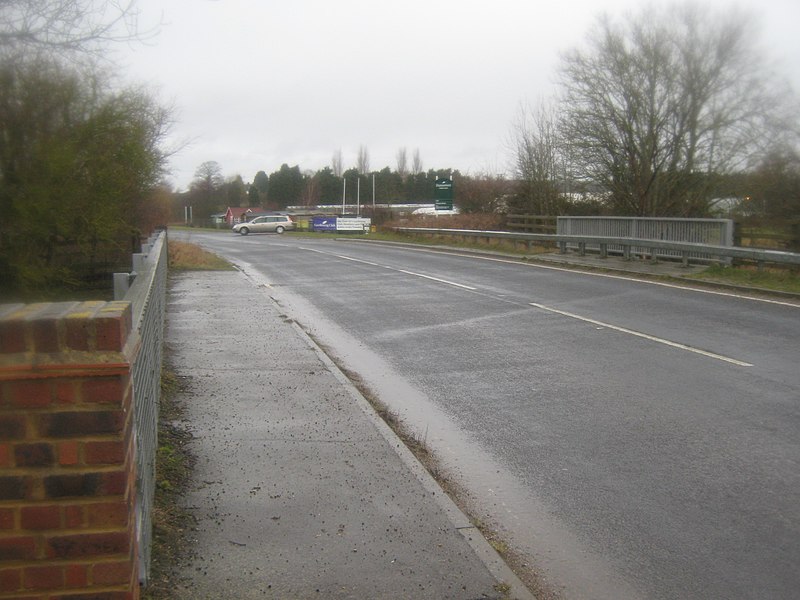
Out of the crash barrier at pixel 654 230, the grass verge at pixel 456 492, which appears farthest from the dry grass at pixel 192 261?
the grass verge at pixel 456 492

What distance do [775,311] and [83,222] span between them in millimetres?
11724

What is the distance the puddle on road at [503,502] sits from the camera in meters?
4.40

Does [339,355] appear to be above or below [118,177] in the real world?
below

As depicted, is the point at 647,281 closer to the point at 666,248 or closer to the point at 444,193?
the point at 666,248

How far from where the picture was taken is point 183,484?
5.42 m

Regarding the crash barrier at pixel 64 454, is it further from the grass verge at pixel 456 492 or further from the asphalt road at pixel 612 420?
the asphalt road at pixel 612 420

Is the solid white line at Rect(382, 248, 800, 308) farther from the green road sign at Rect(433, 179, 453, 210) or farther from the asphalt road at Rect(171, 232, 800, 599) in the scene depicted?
the green road sign at Rect(433, 179, 453, 210)

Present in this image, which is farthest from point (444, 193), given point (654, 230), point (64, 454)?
point (64, 454)

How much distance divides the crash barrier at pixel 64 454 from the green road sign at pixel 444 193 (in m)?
45.3

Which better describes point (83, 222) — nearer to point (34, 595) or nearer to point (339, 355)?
point (339, 355)

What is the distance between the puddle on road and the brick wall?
240cm

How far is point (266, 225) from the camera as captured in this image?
6788 cm

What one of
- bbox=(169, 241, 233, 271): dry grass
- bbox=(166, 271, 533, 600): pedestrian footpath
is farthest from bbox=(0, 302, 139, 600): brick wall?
bbox=(169, 241, 233, 271): dry grass

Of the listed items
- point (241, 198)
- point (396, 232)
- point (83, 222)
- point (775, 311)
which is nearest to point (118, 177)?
point (83, 222)
